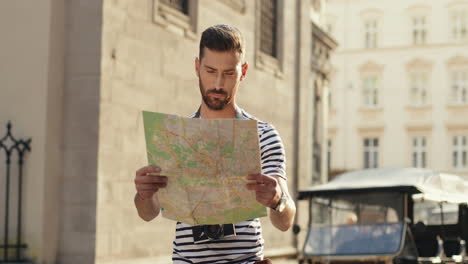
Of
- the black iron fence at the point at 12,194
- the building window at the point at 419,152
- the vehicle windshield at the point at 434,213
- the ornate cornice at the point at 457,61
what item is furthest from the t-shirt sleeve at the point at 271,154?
the ornate cornice at the point at 457,61

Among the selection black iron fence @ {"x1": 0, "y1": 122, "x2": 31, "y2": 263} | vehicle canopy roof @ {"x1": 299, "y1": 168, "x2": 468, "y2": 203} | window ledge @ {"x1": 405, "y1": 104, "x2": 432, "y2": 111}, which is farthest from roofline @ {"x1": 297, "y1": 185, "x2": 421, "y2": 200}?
window ledge @ {"x1": 405, "y1": 104, "x2": 432, "y2": 111}

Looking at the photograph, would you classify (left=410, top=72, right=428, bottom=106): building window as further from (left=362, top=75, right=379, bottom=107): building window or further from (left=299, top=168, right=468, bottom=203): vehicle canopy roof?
(left=299, top=168, right=468, bottom=203): vehicle canopy roof

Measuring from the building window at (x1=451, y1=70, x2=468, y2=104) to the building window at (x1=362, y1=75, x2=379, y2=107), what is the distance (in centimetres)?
426

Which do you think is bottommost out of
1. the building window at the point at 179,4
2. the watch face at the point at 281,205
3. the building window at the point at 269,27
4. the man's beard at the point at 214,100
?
the watch face at the point at 281,205

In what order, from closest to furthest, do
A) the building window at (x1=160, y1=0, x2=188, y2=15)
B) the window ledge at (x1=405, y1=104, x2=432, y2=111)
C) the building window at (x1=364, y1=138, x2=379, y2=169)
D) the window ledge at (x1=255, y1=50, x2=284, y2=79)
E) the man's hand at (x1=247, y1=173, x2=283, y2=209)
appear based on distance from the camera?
the man's hand at (x1=247, y1=173, x2=283, y2=209), the building window at (x1=160, y1=0, x2=188, y2=15), the window ledge at (x1=255, y1=50, x2=284, y2=79), the window ledge at (x1=405, y1=104, x2=432, y2=111), the building window at (x1=364, y1=138, x2=379, y2=169)

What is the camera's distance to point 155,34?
1264cm

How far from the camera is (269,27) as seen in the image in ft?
62.0

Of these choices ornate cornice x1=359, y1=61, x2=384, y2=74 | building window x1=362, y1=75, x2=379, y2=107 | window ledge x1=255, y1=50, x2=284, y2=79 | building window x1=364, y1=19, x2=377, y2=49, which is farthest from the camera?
building window x1=364, y1=19, x2=377, y2=49

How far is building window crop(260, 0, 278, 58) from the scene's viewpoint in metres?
18.4

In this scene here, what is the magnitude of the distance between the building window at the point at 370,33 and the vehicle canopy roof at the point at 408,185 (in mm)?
36035

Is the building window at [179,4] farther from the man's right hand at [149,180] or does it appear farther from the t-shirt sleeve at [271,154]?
the man's right hand at [149,180]

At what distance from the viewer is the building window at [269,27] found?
1839cm

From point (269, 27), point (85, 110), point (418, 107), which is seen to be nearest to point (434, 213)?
point (85, 110)

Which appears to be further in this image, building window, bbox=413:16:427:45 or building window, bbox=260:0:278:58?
building window, bbox=413:16:427:45
